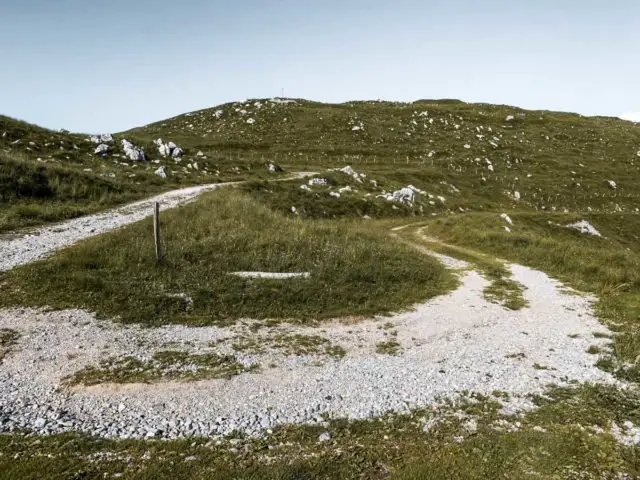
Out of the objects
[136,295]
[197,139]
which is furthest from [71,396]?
[197,139]

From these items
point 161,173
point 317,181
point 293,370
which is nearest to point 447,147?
point 317,181

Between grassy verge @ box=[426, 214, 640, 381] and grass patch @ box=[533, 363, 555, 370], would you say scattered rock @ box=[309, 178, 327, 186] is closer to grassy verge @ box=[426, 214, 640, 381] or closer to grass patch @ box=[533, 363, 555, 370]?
grassy verge @ box=[426, 214, 640, 381]

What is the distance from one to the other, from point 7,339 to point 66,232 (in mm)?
13279

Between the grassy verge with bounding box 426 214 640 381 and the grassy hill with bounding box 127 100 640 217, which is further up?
the grassy hill with bounding box 127 100 640 217

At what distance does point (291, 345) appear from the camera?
15.6m

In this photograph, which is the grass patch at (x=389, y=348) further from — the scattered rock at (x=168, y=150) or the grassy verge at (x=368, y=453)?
the scattered rock at (x=168, y=150)

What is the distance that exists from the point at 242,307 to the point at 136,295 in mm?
4439

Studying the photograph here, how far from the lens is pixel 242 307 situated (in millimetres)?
18500

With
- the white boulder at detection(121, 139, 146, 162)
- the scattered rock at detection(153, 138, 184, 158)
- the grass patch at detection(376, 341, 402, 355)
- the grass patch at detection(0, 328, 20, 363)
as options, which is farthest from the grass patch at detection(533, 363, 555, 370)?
the scattered rock at detection(153, 138, 184, 158)

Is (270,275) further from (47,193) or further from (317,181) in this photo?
(317,181)

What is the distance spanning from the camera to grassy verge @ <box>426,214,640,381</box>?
18.0 metres

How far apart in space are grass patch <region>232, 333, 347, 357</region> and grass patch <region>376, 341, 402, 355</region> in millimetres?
1398

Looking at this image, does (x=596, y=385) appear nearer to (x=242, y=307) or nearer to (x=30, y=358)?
(x=242, y=307)

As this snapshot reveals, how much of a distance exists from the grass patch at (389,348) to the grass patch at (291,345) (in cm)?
140
